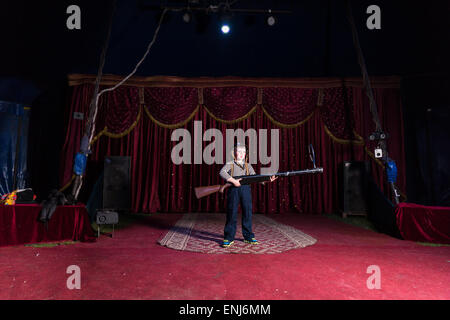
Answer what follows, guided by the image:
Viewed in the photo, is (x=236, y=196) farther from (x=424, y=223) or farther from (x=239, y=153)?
(x=424, y=223)

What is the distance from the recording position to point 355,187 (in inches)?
218

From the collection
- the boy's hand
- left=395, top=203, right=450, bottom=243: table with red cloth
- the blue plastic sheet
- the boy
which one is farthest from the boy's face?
the blue plastic sheet

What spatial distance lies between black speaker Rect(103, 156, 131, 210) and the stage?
6.66ft

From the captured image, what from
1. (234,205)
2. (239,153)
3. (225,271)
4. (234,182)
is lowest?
(225,271)

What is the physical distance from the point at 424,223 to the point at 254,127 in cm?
405

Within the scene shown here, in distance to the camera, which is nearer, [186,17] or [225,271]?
[225,271]

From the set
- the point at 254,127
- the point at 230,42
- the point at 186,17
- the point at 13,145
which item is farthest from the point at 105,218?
the point at 230,42

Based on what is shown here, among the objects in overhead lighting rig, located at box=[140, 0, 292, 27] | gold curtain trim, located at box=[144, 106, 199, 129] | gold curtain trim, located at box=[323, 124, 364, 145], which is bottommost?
gold curtain trim, located at box=[323, 124, 364, 145]

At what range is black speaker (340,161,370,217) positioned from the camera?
17.8 ft

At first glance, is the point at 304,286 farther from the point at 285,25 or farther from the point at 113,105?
the point at 285,25

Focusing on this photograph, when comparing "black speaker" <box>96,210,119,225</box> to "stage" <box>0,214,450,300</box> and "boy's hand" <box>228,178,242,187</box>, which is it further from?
"boy's hand" <box>228,178,242,187</box>

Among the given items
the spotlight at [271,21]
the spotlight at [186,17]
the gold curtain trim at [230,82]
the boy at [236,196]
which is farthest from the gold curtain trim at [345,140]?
the spotlight at [186,17]

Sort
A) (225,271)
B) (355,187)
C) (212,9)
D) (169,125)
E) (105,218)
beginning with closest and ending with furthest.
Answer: (225,271)
(105,218)
(355,187)
(212,9)
(169,125)

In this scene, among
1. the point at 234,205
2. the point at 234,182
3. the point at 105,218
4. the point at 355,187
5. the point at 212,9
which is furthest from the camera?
the point at 212,9
